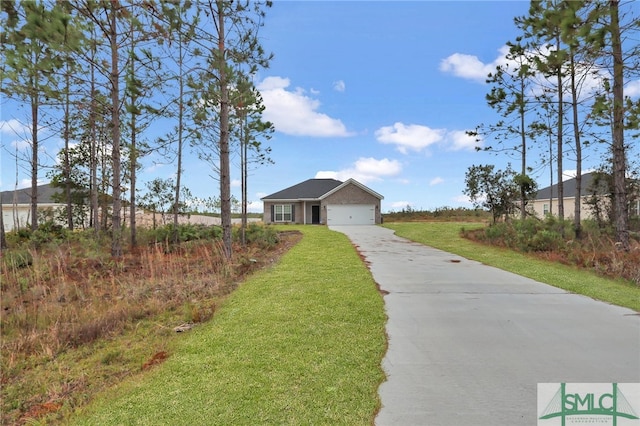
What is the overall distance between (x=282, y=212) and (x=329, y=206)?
4.80m

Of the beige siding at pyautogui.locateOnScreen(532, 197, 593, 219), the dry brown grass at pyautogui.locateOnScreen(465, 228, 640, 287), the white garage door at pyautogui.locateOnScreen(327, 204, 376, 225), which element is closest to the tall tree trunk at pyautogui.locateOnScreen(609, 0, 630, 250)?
the dry brown grass at pyautogui.locateOnScreen(465, 228, 640, 287)

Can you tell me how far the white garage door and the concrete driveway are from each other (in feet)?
76.7

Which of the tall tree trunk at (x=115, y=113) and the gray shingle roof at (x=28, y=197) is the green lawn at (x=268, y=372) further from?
the gray shingle roof at (x=28, y=197)

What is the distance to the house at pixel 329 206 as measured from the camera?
3008cm

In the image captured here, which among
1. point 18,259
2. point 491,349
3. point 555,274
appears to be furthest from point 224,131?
point 555,274

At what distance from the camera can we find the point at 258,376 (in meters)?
3.09

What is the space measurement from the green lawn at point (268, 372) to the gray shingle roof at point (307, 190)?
2601 cm

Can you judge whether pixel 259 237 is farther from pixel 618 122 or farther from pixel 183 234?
pixel 618 122

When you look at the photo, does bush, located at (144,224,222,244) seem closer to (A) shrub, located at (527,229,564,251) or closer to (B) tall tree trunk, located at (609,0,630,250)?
(A) shrub, located at (527,229,564,251)

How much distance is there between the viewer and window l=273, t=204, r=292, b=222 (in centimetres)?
3203

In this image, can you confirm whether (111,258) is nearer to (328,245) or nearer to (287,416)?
(328,245)

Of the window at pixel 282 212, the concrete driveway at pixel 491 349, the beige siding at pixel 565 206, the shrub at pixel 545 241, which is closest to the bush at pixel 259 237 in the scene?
the concrete driveway at pixel 491 349

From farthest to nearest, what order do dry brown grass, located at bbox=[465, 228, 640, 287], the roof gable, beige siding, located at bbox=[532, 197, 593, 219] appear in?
the roof gable → beige siding, located at bbox=[532, 197, 593, 219] → dry brown grass, located at bbox=[465, 228, 640, 287]

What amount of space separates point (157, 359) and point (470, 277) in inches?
254
